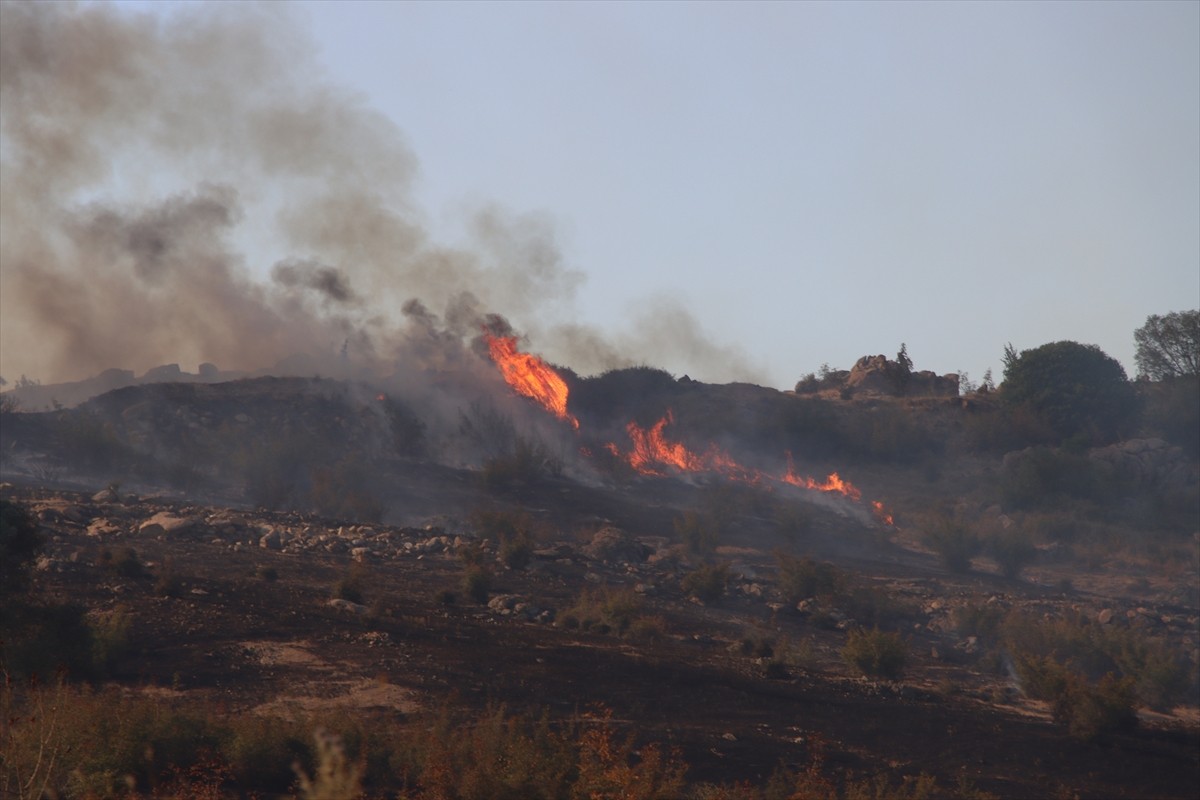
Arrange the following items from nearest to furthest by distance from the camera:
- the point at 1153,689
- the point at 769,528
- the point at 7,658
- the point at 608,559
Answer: the point at 7,658
the point at 1153,689
the point at 608,559
the point at 769,528

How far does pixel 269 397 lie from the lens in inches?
2302

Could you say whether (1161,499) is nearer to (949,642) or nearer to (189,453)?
(949,642)

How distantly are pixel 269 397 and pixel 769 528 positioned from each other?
27.7 metres

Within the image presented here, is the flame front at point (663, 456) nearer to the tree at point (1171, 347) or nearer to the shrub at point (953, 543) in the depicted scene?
the shrub at point (953, 543)

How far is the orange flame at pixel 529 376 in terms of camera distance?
69.7 metres

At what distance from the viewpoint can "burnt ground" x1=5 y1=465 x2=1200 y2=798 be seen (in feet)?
65.1

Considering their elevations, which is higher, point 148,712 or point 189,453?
point 189,453

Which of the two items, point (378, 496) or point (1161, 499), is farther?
point (1161, 499)

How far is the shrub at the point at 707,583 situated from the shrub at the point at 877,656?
28.9 feet

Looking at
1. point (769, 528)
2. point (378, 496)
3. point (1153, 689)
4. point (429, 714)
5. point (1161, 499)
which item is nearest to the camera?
point (429, 714)

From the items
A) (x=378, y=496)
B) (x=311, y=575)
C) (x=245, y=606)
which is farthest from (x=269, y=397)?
(x=245, y=606)

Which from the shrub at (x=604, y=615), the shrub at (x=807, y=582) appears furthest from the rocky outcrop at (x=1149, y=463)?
the shrub at (x=604, y=615)

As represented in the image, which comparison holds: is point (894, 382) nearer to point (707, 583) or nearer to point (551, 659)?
point (707, 583)

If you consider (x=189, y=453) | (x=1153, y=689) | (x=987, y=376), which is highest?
(x=987, y=376)
